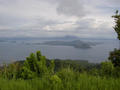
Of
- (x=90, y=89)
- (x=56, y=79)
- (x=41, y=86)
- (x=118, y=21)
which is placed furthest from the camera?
(x=118, y=21)

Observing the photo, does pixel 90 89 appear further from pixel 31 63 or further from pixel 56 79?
pixel 31 63

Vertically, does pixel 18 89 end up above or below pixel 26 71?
above

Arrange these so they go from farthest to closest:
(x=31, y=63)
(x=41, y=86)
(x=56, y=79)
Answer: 1. (x=31, y=63)
2. (x=56, y=79)
3. (x=41, y=86)

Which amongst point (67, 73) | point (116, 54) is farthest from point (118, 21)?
point (67, 73)

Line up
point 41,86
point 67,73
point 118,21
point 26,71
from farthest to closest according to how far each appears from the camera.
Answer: point 26,71, point 118,21, point 67,73, point 41,86

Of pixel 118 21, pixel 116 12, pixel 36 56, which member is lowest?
pixel 36 56

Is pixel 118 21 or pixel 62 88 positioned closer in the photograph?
pixel 62 88

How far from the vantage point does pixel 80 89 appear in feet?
8.23

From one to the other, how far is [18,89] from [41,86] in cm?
47

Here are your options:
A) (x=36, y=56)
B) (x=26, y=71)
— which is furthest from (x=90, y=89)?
(x=36, y=56)

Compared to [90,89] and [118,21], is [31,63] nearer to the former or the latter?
[118,21]

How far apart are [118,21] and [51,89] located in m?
3.91

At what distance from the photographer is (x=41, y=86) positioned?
278 centimetres

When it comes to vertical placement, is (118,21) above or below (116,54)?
above
